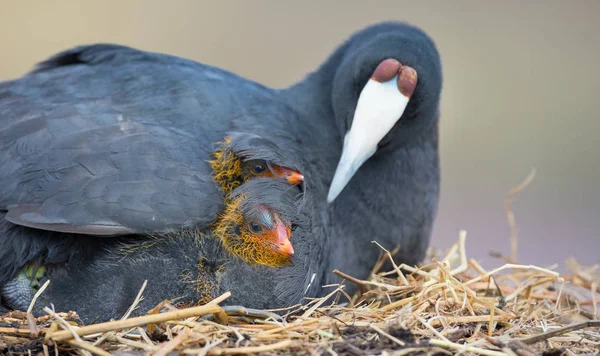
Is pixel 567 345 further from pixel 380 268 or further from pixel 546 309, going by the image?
pixel 380 268

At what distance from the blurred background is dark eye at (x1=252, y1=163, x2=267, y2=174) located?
4379 millimetres

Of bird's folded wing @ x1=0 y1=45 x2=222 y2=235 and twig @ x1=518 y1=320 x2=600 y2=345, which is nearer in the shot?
twig @ x1=518 y1=320 x2=600 y2=345

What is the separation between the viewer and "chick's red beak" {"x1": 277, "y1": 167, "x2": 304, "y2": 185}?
3479mm

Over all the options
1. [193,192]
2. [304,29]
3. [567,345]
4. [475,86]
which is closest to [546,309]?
[567,345]

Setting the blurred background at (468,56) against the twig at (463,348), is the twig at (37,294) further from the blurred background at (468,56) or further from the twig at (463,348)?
the blurred background at (468,56)

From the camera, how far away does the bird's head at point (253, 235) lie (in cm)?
328

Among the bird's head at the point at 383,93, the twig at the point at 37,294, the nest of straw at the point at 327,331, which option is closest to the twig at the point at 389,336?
the nest of straw at the point at 327,331

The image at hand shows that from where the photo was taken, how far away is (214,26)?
959cm

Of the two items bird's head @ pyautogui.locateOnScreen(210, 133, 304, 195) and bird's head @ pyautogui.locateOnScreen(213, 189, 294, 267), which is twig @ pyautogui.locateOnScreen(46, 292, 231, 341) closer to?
bird's head @ pyautogui.locateOnScreen(213, 189, 294, 267)

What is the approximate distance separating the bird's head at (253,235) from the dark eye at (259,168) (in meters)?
0.18

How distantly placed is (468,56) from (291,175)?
6.01m

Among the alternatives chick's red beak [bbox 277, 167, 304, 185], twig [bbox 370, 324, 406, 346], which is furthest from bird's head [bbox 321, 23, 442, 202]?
twig [bbox 370, 324, 406, 346]

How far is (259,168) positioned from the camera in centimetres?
345

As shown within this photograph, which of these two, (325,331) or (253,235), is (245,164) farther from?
(325,331)
